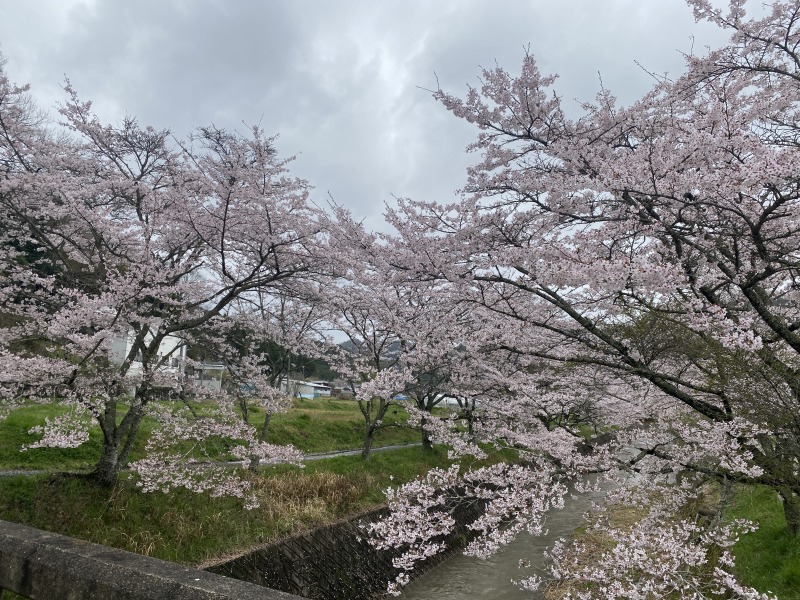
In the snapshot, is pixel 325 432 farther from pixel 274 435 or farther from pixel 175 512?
pixel 175 512

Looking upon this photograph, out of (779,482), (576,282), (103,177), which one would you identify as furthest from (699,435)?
(103,177)

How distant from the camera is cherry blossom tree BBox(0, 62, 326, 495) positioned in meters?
8.11

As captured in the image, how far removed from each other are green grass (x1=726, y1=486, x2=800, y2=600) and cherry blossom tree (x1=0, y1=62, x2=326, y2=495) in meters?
8.30

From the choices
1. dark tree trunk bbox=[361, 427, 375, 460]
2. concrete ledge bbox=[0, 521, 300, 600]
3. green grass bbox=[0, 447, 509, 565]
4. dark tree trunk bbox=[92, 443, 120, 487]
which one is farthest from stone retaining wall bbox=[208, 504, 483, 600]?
concrete ledge bbox=[0, 521, 300, 600]

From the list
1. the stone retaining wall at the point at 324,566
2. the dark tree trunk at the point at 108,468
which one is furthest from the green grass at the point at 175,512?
the stone retaining wall at the point at 324,566

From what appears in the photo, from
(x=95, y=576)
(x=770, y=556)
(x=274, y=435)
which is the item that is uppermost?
(x=274, y=435)

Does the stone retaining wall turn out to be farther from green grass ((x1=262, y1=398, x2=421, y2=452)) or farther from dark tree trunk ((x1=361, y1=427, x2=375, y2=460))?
green grass ((x1=262, y1=398, x2=421, y2=452))

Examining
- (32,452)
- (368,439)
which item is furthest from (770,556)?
(32,452)

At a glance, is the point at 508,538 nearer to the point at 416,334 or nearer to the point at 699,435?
the point at 699,435

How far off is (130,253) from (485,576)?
10.4m

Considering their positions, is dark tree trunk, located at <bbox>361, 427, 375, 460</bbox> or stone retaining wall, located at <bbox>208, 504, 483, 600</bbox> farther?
dark tree trunk, located at <bbox>361, 427, 375, 460</bbox>

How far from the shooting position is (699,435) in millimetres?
5957

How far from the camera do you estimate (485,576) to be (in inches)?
439

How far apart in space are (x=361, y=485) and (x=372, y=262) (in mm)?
7946
